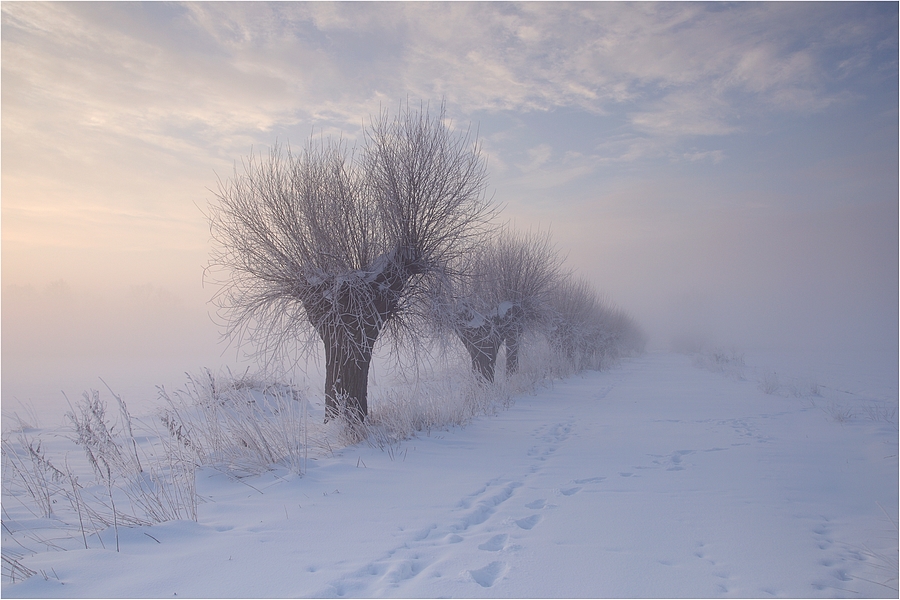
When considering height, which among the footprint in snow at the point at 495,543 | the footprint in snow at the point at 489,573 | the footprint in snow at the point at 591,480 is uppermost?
the footprint in snow at the point at 489,573

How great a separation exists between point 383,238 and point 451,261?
4.52 feet

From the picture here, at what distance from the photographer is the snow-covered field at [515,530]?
2.78 metres

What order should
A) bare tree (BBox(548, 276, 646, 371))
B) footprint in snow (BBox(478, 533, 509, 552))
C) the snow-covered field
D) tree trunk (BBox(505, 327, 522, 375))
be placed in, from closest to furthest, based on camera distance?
the snow-covered field → footprint in snow (BBox(478, 533, 509, 552)) → tree trunk (BBox(505, 327, 522, 375)) → bare tree (BBox(548, 276, 646, 371))

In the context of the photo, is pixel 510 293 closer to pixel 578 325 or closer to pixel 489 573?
pixel 578 325

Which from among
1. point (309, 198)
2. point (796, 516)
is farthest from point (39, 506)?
point (796, 516)

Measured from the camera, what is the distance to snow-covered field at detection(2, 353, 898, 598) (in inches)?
109

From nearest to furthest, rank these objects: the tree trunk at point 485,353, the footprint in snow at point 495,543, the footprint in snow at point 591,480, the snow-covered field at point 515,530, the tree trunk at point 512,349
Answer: the snow-covered field at point 515,530, the footprint in snow at point 495,543, the footprint in snow at point 591,480, the tree trunk at point 485,353, the tree trunk at point 512,349

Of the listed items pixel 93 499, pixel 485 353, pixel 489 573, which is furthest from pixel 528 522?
pixel 485 353

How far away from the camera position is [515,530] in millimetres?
3639

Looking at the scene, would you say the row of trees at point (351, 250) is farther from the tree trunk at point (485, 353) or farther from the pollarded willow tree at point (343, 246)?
the tree trunk at point (485, 353)

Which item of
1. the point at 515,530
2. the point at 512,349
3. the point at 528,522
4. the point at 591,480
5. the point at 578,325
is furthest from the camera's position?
the point at 578,325

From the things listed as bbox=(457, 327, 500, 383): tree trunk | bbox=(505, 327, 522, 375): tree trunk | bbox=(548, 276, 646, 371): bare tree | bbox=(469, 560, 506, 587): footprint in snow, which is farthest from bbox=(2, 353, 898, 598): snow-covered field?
bbox=(548, 276, 646, 371): bare tree

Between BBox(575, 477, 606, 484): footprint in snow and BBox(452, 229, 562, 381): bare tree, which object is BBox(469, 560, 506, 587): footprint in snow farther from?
BBox(452, 229, 562, 381): bare tree

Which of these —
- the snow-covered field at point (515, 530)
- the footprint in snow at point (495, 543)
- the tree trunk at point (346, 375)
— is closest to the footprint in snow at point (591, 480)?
the snow-covered field at point (515, 530)
